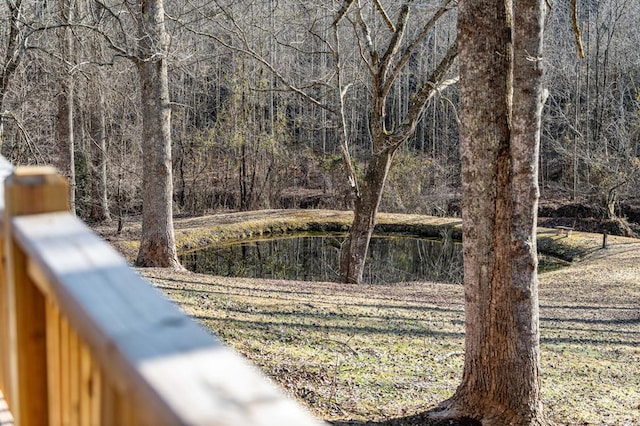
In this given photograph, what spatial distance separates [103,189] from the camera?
19.3m

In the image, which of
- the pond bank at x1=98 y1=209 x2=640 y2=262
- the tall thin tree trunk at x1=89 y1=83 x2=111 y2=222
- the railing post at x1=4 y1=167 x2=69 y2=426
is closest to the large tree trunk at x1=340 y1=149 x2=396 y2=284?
the pond bank at x1=98 y1=209 x2=640 y2=262

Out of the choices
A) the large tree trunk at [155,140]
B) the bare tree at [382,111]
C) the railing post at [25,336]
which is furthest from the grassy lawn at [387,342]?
the railing post at [25,336]

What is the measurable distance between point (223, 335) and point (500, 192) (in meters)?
3.38

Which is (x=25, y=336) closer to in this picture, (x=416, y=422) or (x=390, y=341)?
(x=416, y=422)

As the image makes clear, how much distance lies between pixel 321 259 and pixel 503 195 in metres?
14.0

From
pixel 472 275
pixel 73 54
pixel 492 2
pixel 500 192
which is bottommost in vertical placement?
pixel 472 275

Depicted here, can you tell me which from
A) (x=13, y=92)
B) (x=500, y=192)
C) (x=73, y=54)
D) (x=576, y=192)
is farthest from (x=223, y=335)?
(x=576, y=192)

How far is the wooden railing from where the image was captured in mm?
746

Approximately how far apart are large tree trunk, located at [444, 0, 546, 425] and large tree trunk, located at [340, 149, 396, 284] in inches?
274

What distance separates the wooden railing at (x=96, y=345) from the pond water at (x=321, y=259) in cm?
1413

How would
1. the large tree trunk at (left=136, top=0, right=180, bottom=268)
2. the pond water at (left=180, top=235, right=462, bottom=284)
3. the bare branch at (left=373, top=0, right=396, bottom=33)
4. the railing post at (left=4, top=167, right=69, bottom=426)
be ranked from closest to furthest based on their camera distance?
1. the railing post at (left=4, top=167, right=69, bottom=426)
2. the large tree trunk at (left=136, top=0, right=180, bottom=268)
3. the bare branch at (left=373, top=0, right=396, bottom=33)
4. the pond water at (left=180, top=235, right=462, bottom=284)

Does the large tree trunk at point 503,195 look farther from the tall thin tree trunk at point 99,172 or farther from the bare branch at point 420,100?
the tall thin tree trunk at point 99,172

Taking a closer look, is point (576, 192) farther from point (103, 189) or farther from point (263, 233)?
point (103, 189)

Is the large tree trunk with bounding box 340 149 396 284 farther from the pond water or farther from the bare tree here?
the pond water
